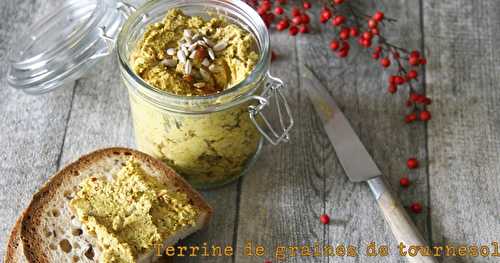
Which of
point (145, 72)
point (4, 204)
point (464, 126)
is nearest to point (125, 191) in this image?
point (145, 72)

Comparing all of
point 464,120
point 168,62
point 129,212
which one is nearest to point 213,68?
point 168,62

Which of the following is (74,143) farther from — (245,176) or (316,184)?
(316,184)

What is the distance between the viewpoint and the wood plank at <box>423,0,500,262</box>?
2379 mm

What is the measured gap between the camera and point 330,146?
256 cm

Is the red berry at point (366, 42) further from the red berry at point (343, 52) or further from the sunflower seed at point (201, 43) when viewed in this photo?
the sunflower seed at point (201, 43)

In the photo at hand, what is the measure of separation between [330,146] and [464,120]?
0.56m

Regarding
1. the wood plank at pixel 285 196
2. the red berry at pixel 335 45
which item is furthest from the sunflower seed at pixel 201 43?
the red berry at pixel 335 45

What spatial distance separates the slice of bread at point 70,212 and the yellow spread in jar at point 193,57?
327 mm

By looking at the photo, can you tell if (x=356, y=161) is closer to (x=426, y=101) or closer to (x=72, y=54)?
(x=426, y=101)

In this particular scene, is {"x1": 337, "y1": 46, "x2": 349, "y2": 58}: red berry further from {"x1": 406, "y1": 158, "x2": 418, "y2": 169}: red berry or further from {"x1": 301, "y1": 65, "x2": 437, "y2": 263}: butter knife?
{"x1": 406, "y1": 158, "x2": 418, "y2": 169}: red berry

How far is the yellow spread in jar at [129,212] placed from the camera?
2.05 meters

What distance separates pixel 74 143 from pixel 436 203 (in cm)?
139

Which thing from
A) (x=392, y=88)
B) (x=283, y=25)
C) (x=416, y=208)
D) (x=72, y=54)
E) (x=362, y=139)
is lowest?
(x=416, y=208)

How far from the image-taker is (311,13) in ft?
9.75
